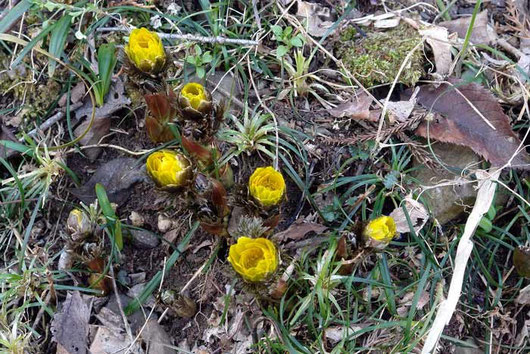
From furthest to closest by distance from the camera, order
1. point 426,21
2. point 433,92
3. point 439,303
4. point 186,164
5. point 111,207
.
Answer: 1. point 426,21
2. point 433,92
3. point 111,207
4. point 439,303
5. point 186,164

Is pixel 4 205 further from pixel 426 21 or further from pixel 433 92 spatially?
pixel 426 21

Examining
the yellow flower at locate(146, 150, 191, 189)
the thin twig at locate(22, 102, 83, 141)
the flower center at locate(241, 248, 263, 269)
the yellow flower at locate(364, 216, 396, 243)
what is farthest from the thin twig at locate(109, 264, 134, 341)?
the yellow flower at locate(364, 216, 396, 243)

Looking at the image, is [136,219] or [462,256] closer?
[462,256]

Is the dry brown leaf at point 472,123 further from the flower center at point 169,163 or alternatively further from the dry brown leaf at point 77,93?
the dry brown leaf at point 77,93

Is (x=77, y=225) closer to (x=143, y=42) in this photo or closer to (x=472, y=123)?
(x=143, y=42)

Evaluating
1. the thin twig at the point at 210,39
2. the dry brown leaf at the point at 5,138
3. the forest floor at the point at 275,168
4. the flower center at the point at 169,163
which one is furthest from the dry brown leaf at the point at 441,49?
the dry brown leaf at the point at 5,138

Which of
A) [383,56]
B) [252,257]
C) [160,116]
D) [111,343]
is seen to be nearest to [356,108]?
[383,56]

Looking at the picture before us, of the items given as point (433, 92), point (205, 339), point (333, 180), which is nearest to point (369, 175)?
point (333, 180)
